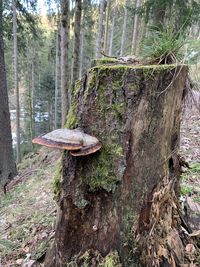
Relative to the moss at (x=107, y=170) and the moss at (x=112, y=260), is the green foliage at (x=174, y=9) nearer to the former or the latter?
the moss at (x=107, y=170)

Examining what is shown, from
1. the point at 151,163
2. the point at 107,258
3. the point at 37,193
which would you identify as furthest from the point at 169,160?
the point at 37,193

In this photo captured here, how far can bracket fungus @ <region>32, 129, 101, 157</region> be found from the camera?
5.37 ft

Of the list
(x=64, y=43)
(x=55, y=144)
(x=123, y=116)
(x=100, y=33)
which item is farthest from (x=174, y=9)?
(x=55, y=144)

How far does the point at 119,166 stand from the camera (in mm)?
1955

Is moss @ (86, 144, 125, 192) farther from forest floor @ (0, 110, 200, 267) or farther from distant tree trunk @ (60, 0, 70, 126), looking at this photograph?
distant tree trunk @ (60, 0, 70, 126)

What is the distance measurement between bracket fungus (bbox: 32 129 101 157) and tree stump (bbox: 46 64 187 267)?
155 mm

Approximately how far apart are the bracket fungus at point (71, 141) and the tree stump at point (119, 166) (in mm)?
155

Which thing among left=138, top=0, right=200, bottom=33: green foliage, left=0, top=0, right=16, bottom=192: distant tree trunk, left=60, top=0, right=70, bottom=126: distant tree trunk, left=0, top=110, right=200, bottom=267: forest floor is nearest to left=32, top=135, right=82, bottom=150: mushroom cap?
left=0, top=110, right=200, bottom=267: forest floor

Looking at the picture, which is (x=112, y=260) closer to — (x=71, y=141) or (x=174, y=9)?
(x=71, y=141)

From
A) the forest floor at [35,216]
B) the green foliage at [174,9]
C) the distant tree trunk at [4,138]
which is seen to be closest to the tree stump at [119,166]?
the forest floor at [35,216]

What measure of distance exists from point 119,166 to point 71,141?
461 mm

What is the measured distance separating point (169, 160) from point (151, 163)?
0.83 feet

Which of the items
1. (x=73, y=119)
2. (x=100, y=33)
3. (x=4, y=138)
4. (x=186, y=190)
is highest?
(x=100, y=33)

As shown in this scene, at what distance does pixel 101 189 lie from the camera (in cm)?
197
